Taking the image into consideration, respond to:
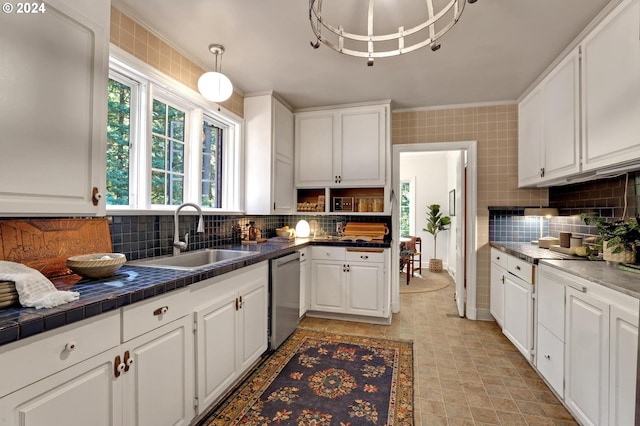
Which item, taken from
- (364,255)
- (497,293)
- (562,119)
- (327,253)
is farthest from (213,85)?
(497,293)

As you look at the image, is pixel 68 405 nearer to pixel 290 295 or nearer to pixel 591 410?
pixel 290 295

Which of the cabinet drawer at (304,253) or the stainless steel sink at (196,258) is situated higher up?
the stainless steel sink at (196,258)

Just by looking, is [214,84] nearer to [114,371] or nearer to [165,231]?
[165,231]

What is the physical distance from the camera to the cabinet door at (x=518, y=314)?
231 cm

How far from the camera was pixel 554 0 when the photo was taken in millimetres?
1745

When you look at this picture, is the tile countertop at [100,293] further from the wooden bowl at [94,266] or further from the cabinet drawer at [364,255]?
the cabinet drawer at [364,255]

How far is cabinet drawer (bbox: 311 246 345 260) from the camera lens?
329 centimetres

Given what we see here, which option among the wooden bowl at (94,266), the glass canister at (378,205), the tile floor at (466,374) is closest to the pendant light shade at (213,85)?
the wooden bowl at (94,266)

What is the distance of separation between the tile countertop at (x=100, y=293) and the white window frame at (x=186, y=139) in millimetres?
552

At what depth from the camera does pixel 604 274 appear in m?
1.60

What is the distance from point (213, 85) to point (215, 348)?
1855 millimetres

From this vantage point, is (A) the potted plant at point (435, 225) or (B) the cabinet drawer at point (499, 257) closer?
(B) the cabinet drawer at point (499, 257)

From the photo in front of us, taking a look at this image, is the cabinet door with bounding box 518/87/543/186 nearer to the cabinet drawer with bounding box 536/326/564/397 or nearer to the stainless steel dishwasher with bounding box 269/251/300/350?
the cabinet drawer with bounding box 536/326/564/397

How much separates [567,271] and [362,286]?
6.06 feet
